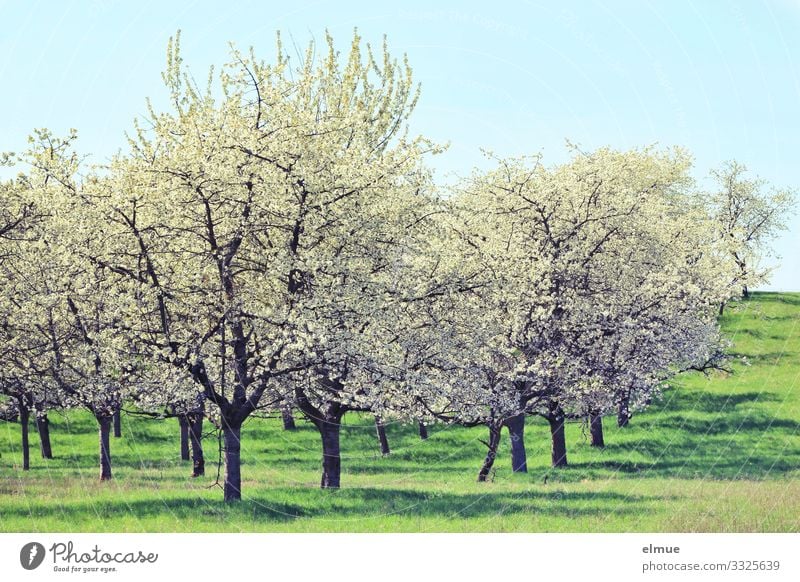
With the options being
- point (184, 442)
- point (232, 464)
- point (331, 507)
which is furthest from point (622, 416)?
point (232, 464)

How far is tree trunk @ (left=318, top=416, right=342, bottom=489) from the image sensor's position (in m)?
34.4

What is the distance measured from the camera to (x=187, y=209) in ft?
88.2

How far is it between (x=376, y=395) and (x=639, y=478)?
18619 mm

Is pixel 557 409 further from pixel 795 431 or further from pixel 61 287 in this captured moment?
pixel 795 431

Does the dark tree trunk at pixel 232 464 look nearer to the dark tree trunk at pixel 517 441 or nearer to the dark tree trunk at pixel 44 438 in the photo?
the dark tree trunk at pixel 517 441

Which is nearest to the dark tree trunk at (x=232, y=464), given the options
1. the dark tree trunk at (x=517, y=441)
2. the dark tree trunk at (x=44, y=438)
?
the dark tree trunk at (x=517, y=441)

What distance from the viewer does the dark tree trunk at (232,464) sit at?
27.9m

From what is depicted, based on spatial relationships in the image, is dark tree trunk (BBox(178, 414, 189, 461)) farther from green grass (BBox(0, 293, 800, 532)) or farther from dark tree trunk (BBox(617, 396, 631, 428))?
dark tree trunk (BBox(617, 396, 631, 428))

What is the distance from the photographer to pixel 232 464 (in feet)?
92.7

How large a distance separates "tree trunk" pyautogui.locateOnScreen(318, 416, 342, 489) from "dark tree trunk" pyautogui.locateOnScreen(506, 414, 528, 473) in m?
9.69

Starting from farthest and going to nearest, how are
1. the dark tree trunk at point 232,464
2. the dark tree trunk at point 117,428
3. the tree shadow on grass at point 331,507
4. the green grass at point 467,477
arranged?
the dark tree trunk at point 117,428, the dark tree trunk at point 232,464, the tree shadow on grass at point 331,507, the green grass at point 467,477

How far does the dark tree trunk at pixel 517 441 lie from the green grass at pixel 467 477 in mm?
937

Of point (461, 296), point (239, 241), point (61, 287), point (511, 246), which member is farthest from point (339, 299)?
point (511, 246)

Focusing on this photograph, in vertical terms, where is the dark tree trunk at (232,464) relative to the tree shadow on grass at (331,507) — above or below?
above
